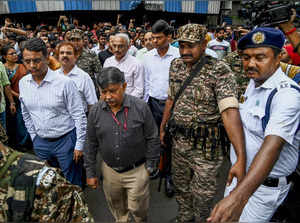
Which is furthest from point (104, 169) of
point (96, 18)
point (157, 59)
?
point (96, 18)

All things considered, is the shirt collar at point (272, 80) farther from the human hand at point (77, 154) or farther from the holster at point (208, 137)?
the human hand at point (77, 154)

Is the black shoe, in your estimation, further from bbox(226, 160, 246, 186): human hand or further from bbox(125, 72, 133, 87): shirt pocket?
bbox(226, 160, 246, 186): human hand

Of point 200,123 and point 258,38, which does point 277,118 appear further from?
point 200,123

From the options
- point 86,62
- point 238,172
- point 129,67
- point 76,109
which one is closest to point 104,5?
point 86,62

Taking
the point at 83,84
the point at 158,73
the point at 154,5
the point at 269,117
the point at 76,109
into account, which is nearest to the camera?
the point at 269,117

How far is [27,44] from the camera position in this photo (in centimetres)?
240

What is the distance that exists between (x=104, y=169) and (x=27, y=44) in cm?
A: 150

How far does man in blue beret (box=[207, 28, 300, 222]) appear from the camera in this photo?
1.33 metres

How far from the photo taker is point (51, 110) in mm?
2520

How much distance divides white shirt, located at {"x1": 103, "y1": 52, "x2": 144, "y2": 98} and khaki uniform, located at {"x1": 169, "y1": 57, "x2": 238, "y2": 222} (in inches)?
48.1

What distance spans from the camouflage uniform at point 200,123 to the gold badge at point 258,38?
49 centimetres

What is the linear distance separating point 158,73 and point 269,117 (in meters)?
2.44

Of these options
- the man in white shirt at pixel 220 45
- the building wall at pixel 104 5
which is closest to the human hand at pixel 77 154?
the man in white shirt at pixel 220 45

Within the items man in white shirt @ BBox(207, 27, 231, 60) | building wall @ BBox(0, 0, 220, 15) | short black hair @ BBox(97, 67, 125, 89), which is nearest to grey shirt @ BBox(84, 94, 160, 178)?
short black hair @ BBox(97, 67, 125, 89)
